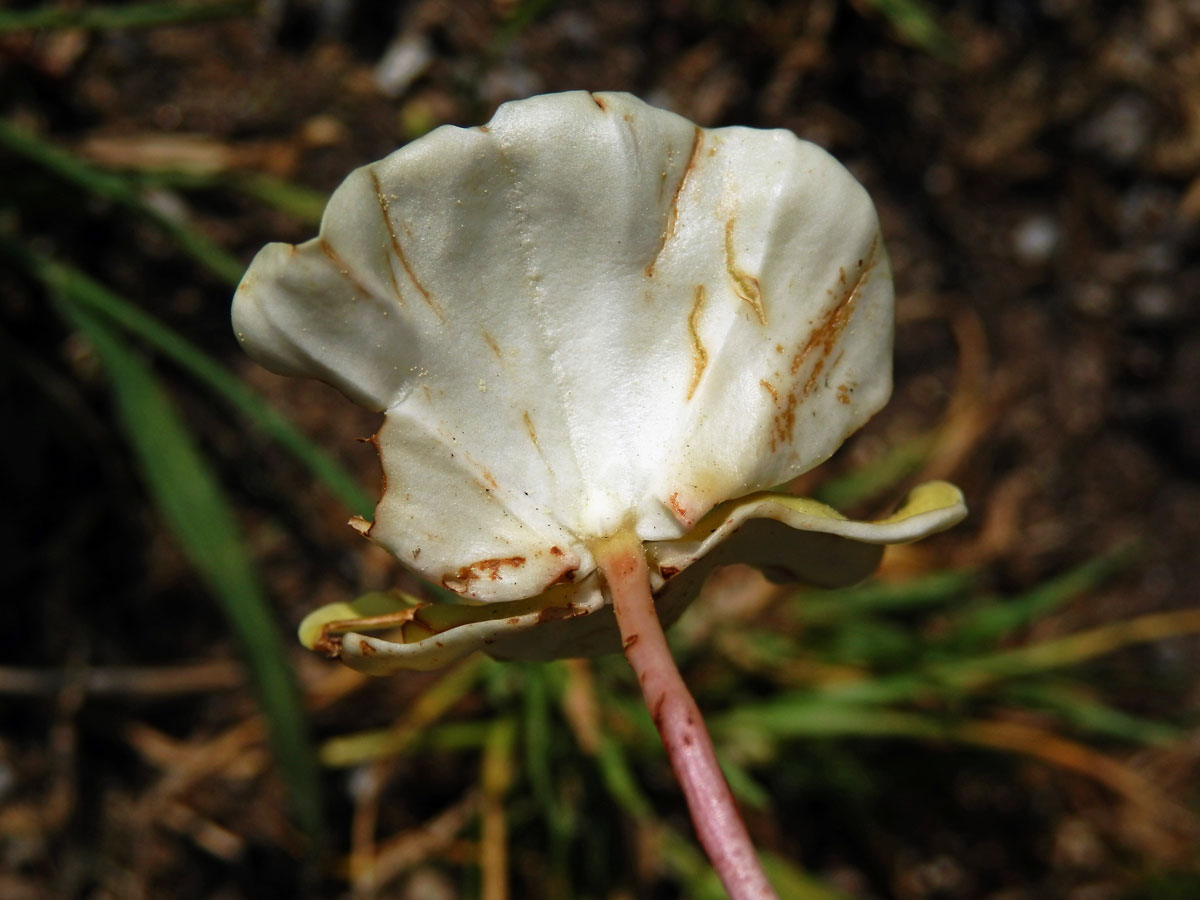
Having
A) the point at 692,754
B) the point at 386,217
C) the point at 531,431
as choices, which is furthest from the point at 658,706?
the point at 386,217

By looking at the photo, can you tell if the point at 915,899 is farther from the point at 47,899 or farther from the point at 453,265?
the point at 453,265

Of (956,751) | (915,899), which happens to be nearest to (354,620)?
(956,751)

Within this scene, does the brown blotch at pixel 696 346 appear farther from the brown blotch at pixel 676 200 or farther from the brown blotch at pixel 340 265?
the brown blotch at pixel 340 265

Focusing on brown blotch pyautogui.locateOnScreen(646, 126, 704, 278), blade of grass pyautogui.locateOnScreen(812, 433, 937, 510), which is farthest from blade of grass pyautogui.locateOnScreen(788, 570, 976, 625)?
brown blotch pyautogui.locateOnScreen(646, 126, 704, 278)

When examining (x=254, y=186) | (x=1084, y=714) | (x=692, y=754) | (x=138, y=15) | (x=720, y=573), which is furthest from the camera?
(x=720, y=573)

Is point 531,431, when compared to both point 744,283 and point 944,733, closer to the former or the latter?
point 744,283
